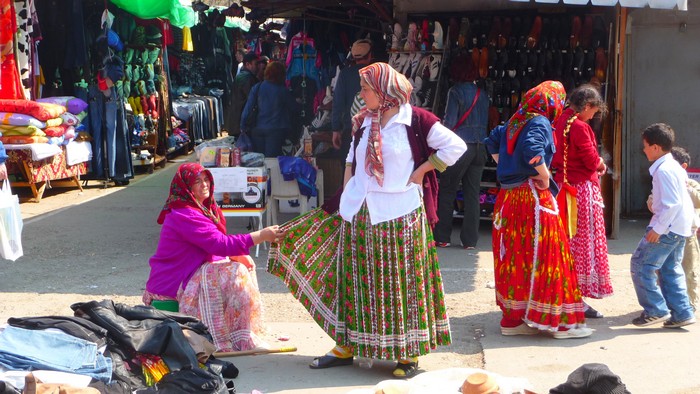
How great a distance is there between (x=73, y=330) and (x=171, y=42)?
12.0 meters

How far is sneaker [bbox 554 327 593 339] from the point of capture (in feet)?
20.5

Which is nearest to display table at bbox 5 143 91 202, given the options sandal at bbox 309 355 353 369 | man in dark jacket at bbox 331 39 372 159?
man in dark jacket at bbox 331 39 372 159

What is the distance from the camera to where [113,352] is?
4887mm

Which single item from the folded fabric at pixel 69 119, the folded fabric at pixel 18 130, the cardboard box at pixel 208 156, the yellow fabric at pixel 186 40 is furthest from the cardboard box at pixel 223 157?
the yellow fabric at pixel 186 40

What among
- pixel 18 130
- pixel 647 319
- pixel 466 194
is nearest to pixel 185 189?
pixel 647 319

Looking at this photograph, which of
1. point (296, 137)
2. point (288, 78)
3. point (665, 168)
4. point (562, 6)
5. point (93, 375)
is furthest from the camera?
point (288, 78)

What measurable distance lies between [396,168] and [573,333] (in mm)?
1859

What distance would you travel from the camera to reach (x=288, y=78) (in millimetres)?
12391

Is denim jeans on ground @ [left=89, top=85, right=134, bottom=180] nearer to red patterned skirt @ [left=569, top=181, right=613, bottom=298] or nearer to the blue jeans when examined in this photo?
red patterned skirt @ [left=569, top=181, right=613, bottom=298]

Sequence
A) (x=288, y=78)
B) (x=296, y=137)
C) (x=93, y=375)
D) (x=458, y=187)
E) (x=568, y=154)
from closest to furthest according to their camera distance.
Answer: (x=93, y=375) < (x=568, y=154) < (x=458, y=187) < (x=296, y=137) < (x=288, y=78)

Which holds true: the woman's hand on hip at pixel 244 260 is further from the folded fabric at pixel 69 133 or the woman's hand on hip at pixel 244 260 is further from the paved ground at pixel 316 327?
the folded fabric at pixel 69 133

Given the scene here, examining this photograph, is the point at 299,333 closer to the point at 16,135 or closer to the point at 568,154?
the point at 568,154

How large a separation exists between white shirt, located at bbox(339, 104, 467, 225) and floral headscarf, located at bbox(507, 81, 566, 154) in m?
0.91

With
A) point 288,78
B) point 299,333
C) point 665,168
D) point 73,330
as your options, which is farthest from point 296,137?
point 73,330
